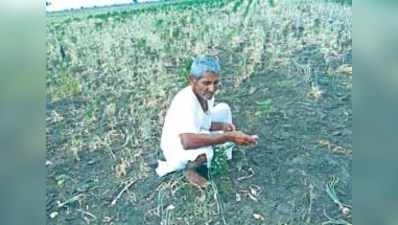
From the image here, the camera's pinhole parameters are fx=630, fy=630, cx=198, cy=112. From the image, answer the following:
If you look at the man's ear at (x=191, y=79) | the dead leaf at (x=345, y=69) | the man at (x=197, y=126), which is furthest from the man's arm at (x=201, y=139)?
the dead leaf at (x=345, y=69)

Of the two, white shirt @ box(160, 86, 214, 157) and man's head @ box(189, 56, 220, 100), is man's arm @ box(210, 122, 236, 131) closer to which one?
white shirt @ box(160, 86, 214, 157)

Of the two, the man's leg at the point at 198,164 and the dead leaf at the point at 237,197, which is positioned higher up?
the man's leg at the point at 198,164

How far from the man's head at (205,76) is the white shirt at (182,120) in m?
0.03

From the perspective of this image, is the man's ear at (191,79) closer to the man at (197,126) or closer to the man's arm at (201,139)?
the man at (197,126)

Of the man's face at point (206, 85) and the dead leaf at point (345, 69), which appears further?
the man's face at point (206, 85)

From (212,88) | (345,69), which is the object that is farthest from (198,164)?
(345,69)

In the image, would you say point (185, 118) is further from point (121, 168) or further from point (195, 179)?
point (121, 168)

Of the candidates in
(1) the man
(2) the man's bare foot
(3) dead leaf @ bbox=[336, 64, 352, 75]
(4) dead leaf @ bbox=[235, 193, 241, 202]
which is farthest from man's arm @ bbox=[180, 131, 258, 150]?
(3) dead leaf @ bbox=[336, 64, 352, 75]

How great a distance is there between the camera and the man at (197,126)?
3.13m

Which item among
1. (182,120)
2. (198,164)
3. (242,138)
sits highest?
(182,120)

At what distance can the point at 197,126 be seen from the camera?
3145 mm

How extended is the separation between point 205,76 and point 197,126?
0.26 metres
